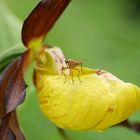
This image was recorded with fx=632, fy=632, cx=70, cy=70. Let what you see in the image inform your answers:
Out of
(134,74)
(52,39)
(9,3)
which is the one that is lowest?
(134,74)

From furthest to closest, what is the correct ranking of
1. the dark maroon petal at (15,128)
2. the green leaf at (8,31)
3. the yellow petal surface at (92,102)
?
the green leaf at (8,31) < the dark maroon petal at (15,128) < the yellow petal surface at (92,102)

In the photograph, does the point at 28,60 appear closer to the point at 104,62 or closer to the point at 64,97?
the point at 64,97

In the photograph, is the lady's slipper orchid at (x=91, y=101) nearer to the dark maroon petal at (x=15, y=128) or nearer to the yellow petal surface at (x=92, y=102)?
the yellow petal surface at (x=92, y=102)

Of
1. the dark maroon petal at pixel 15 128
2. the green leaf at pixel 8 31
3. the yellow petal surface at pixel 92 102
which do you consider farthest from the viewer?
the green leaf at pixel 8 31

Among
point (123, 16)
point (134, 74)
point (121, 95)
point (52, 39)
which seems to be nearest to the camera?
point (121, 95)

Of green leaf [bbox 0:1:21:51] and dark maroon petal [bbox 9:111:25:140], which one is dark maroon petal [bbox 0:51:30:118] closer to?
dark maroon petal [bbox 9:111:25:140]

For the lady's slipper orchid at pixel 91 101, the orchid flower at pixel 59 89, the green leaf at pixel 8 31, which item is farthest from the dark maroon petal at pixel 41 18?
the green leaf at pixel 8 31

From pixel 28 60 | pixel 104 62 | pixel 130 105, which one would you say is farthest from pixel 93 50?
pixel 130 105
